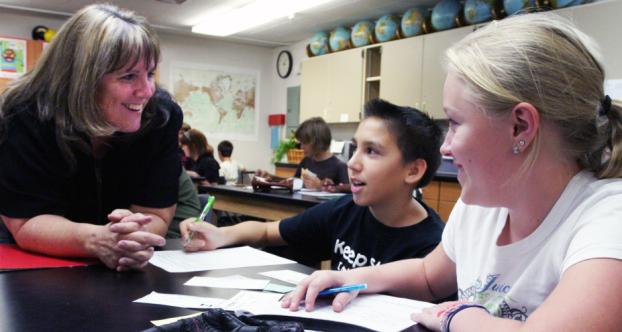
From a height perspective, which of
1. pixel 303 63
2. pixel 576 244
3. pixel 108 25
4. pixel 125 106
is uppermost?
pixel 303 63

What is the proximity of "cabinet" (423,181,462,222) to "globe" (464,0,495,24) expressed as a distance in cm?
159

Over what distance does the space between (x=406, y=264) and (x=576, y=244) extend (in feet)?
1.27

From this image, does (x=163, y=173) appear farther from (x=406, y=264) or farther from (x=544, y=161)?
(x=544, y=161)

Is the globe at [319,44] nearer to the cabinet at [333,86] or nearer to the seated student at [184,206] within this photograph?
the cabinet at [333,86]

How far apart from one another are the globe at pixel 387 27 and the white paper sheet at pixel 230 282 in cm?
469

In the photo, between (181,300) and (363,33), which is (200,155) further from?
(181,300)

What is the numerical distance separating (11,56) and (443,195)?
5.13m

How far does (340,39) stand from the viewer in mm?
5992

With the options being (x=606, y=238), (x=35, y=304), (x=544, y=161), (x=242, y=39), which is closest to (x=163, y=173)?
(x=35, y=304)

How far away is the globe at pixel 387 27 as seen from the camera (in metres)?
5.30

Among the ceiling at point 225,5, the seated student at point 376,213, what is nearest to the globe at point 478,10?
the ceiling at point 225,5

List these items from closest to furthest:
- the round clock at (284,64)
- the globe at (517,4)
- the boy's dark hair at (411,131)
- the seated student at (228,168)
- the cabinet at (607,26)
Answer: the boy's dark hair at (411,131)
the cabinet at (607,26)
the globe at (517,4)
the seated student at (228,168)
the round clock at (284,64)

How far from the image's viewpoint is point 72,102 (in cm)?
129

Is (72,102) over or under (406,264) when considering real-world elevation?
over
